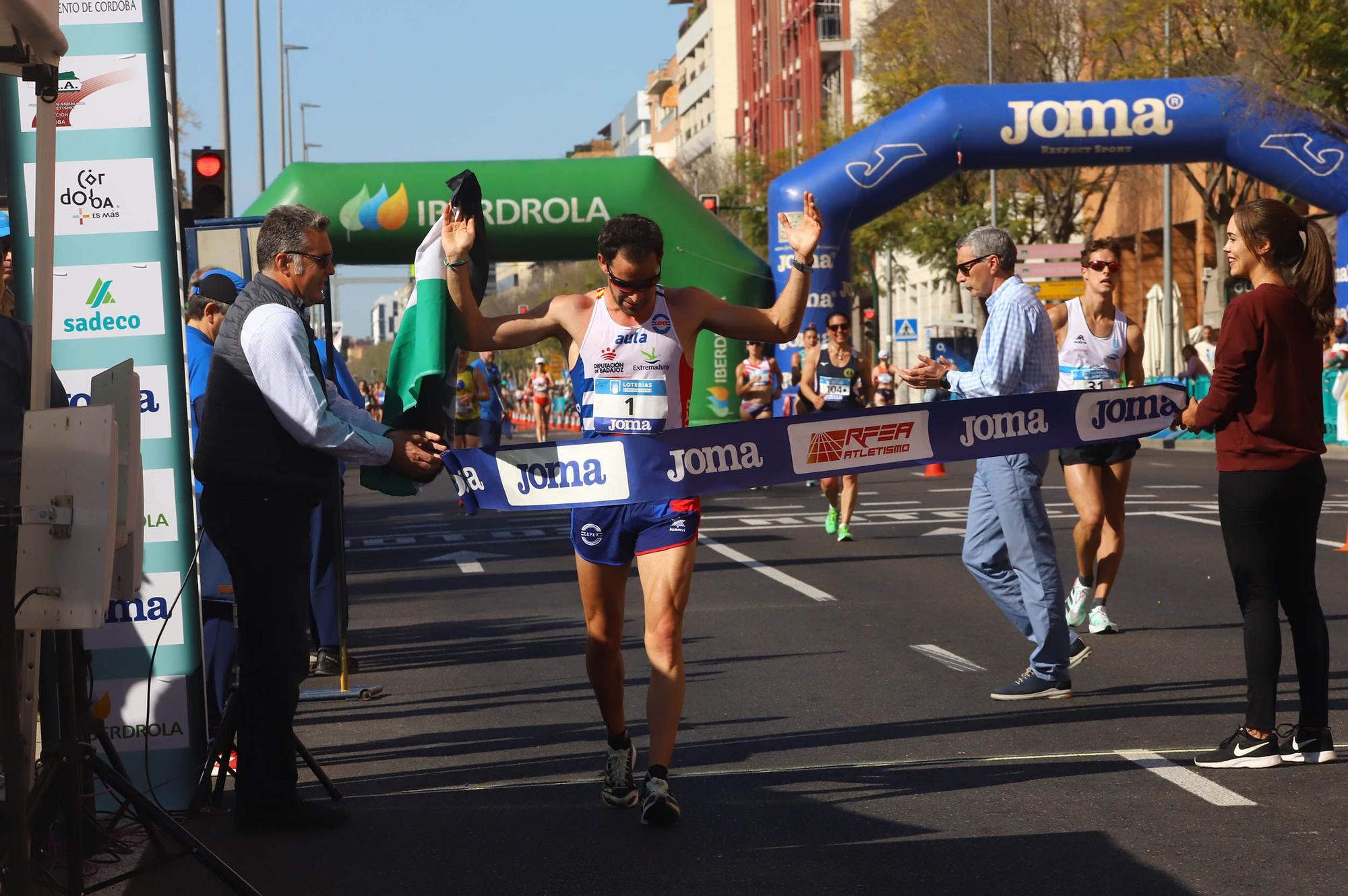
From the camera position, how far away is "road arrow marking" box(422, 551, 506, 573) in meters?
15.7

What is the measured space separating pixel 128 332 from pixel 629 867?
257cm

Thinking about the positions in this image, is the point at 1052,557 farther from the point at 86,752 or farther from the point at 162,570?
the point at 86,752

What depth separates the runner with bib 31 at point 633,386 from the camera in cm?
620

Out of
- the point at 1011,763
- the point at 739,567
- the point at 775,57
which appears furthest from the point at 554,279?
the point at 1011,763

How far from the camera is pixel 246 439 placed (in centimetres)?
616

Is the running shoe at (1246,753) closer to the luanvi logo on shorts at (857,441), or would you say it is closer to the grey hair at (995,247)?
the luanvi logo on shorts at (857,441)

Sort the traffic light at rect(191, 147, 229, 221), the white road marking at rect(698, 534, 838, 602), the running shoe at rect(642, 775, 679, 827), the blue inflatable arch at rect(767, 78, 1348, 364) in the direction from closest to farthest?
the running shoe at rect(642, 775, 679, 827) < the white road marking at rect(698, 534, 838, 602) < the traffic light at rect(191, 147, 229, 221) < the blue inflatable arch at rect(767, 78, 1348, 364)

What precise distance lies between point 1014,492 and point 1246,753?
6.56ft

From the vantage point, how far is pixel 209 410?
245 inches

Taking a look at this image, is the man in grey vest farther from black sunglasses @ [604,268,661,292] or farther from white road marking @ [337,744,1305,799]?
black sunglasses @ [604,268,661,292]

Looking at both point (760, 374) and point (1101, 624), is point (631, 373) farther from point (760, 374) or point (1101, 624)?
point (760, 374)

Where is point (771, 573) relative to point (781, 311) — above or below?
below

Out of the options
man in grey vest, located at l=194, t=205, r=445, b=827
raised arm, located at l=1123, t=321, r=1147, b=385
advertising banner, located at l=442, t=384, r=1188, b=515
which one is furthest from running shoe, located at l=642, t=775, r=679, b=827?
raised arm, located at l=1123, t=321, r=1147, b=385

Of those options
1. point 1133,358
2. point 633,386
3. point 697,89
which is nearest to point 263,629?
point 633,386
